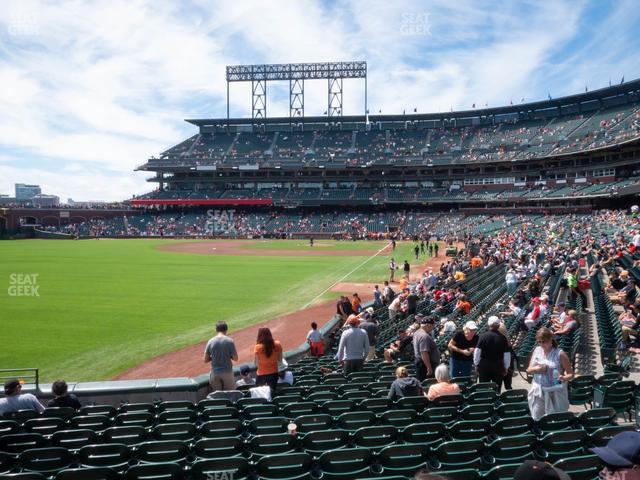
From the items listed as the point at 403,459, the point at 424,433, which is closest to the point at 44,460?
the point at 403,459

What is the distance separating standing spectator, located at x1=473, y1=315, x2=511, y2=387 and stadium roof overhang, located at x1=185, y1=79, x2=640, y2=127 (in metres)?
72.5

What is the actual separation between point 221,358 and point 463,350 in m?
4.79

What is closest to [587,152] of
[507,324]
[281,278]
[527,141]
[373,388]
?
[527,141]

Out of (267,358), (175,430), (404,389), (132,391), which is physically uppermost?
(267,358)

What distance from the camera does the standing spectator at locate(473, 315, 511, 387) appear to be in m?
8.38

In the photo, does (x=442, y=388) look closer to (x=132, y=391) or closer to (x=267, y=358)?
(x=267, y=358)

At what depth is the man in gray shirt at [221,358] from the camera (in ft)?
29.9

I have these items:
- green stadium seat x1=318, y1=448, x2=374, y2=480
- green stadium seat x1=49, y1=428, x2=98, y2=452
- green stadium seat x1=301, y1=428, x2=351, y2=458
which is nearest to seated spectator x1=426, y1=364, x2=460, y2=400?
green stadium seat x1=301, y1=428, x2=351, y2=458

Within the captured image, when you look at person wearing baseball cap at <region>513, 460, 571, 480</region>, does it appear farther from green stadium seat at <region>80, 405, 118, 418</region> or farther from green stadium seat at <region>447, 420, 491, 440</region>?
green stadium seat at <region>80, 405, 118, 418</region>

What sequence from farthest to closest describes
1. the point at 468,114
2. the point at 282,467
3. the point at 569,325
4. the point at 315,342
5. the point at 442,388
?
the point at 468,114
the point at 315,342
the point at 569,325
the point at 442,388
the point at 282,467

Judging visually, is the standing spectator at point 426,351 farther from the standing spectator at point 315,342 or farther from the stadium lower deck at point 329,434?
the standing spectator at point 315,342

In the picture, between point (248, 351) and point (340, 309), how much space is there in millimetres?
3490

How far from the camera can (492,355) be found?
8539 mm

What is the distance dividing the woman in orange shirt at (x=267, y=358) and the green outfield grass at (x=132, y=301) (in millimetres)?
6759
